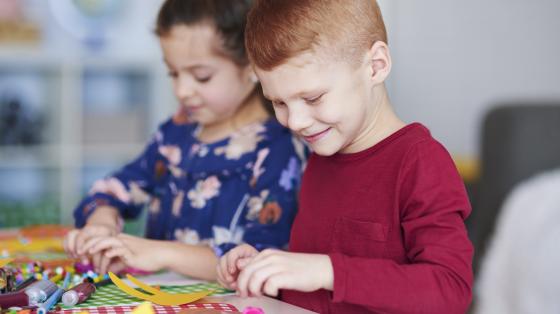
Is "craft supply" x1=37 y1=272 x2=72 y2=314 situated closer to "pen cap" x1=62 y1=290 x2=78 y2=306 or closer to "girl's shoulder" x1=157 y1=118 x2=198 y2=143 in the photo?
"pen cap" x1=62 y1=290 x2=78 y2=306

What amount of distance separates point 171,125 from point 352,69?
0.71 m

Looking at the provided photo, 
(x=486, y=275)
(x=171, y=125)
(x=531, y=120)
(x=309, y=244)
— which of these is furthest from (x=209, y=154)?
(x=531, y=120)

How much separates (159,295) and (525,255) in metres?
1.85

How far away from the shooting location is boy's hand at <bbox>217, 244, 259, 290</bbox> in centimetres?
103

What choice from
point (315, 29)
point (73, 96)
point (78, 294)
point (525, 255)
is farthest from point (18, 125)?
point (315, 29)

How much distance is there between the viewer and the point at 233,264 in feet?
3.39

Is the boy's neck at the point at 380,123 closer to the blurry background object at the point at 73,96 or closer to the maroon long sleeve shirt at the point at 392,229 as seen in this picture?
the maroon long sleeve shirt at the point at 392,229

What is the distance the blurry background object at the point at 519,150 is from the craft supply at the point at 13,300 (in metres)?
2.28

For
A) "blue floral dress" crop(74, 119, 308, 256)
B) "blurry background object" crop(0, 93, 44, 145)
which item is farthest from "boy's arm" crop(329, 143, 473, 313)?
"blurry background object" crop(0, 93, 44, 145)

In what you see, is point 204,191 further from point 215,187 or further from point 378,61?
point 378,61

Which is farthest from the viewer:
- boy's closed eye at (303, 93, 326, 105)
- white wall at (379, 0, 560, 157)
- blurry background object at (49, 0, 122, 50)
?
white wall at (379, 0, 560, 157)

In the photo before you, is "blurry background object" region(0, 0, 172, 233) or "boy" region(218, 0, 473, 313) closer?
"boy" region(218, 0, 473, 313)

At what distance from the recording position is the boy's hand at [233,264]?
3.39 ft

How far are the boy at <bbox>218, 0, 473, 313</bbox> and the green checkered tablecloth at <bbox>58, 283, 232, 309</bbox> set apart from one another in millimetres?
40
